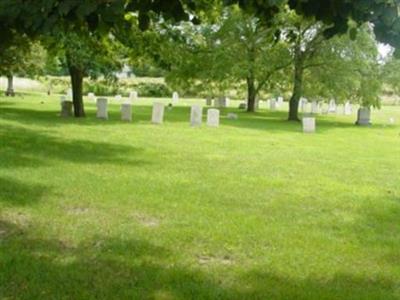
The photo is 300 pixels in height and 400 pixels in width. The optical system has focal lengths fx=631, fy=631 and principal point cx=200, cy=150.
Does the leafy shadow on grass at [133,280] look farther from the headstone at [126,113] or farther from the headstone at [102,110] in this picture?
the headstone at [102,110]

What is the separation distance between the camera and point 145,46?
1759 cm

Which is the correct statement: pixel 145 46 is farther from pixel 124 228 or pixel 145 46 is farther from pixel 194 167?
pixel 124 228

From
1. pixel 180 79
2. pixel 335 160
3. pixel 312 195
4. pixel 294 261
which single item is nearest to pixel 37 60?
pixel 180 79

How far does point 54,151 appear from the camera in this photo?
1317cm

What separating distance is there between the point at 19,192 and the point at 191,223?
8.95 ft

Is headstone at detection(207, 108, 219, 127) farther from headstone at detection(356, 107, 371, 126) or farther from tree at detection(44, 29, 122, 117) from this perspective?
headstone at detection(356, 107, 371, 126)

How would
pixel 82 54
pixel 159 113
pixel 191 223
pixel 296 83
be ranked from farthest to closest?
pixel 296 83 < pixel 159 113 < pixel 82 54 < pixel 191 223

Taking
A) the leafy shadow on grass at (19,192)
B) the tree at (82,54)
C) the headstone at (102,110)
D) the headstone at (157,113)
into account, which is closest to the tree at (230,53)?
the tree at (82,54)

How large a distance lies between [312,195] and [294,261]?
3796mm

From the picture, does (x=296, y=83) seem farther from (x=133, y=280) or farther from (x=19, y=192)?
(x=133, y=280)

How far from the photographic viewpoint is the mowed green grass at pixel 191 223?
5.38m

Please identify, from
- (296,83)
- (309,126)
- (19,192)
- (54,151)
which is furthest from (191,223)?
(296,83)

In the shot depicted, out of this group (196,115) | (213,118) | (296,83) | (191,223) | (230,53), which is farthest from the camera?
(230,53)

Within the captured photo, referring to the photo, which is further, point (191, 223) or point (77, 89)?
point (77, 89)
